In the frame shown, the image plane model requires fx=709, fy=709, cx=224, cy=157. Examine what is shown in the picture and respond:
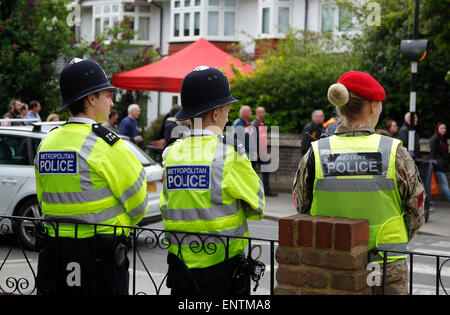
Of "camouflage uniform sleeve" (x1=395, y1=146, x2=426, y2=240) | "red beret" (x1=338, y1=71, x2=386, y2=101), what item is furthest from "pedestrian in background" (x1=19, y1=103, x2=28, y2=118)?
"camouflage uniform sleeve" (x1=395, y1=146, x2=426, y2=240)

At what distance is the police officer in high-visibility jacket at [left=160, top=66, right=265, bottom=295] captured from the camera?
11.5 feet

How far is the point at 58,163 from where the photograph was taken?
3.79 meters

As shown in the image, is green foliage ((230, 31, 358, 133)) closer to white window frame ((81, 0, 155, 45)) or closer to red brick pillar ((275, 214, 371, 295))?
red brick pillar ((275, 214, 371, 295))

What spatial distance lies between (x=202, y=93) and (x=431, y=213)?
11.2 meters

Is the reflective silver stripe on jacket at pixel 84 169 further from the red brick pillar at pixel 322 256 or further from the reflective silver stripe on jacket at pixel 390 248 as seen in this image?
the reflective silver stripe on jacket at pixel 390 248

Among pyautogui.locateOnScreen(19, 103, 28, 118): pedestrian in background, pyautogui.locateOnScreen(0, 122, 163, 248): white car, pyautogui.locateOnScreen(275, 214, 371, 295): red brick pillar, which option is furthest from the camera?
pyautogui.locateOnScreen(19, 103, 28, 118): pedestrian in background

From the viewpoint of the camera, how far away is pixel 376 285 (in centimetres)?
324

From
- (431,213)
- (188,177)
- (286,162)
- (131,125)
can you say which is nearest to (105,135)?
(188,177)

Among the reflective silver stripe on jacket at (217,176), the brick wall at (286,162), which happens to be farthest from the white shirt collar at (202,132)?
the brick wall at (286,162)

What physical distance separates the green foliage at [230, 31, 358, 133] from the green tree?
747 mm

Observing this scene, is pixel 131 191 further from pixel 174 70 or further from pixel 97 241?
pixel 174 70

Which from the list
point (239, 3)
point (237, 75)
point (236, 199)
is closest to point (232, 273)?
point (236, 199)

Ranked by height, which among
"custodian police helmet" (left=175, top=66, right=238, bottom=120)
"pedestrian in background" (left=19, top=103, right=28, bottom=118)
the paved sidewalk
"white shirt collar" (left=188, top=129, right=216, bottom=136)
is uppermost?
"custodian police helmet" (left=175, top=66, right=238, bottom=120)

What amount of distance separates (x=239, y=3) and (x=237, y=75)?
47.9 ft
